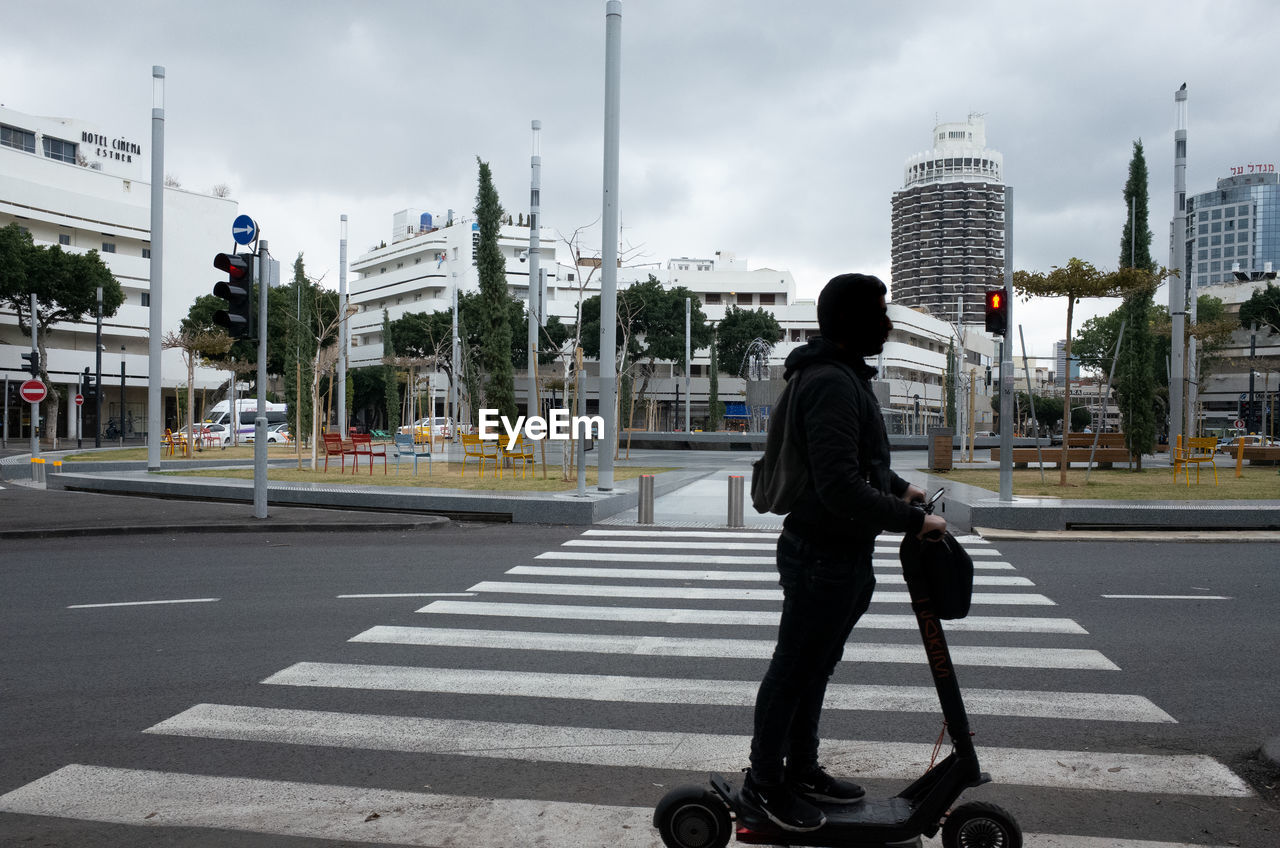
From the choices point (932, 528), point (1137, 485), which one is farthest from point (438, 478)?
point (932, 528)

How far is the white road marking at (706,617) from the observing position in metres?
7.46

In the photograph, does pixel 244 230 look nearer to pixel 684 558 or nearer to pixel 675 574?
pixel 684 558

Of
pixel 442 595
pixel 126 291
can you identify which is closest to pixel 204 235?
pixel 126 291

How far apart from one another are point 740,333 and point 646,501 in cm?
5908

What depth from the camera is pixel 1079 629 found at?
7414 mm

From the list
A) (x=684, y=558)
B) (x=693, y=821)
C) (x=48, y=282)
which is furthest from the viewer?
(x=48, y=282)

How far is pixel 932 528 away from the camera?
10.5ft

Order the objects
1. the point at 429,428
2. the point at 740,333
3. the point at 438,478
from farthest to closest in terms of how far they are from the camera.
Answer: the point at 740,333 → the point at 429,428 → the point at 438,478

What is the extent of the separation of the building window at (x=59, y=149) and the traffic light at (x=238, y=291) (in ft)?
209

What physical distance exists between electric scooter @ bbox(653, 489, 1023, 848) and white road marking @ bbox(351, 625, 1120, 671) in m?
3.06

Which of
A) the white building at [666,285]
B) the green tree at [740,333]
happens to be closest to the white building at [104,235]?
the white building at [666,285]

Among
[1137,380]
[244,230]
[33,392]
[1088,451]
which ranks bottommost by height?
[1088,451]

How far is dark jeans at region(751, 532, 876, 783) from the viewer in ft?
10.9

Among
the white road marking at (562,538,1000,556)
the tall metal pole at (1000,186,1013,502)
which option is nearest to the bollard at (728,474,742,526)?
the white road marking at (562,538,1000,556)
